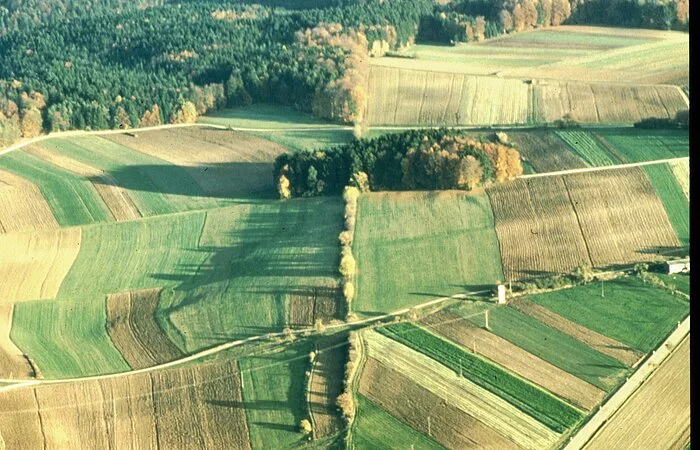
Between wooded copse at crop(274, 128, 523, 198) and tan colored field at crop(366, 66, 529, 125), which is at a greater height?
tan colored field at crop(366, 66, 529, 125)

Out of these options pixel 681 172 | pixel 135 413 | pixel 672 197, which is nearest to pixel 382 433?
pixel 135 413

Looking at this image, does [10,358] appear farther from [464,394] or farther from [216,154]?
[216,154]

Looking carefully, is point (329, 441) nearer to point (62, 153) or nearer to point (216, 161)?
point (216, 161)

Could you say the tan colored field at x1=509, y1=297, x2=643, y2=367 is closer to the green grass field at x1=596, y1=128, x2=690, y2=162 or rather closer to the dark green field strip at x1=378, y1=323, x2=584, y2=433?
the dark green field strip at x1=378, y1=323, x2=584, y2=433

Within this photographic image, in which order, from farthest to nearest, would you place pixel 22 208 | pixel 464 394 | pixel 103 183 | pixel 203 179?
pixel 203 179
pixel 103 183
pixel 22 208
pixel 464 394

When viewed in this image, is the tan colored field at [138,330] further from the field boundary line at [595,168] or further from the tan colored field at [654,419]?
the field boundary line at [595,168]

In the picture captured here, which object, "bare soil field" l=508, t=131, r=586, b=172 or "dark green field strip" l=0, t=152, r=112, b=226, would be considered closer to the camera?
"bare soil field" l=508, t=131, r=586, b=172

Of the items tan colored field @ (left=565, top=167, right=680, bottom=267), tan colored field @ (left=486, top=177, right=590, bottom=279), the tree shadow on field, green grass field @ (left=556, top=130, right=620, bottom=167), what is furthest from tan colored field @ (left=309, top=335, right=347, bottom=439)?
green grass field @ (left=556, top=130, right=620, bottom=167)
